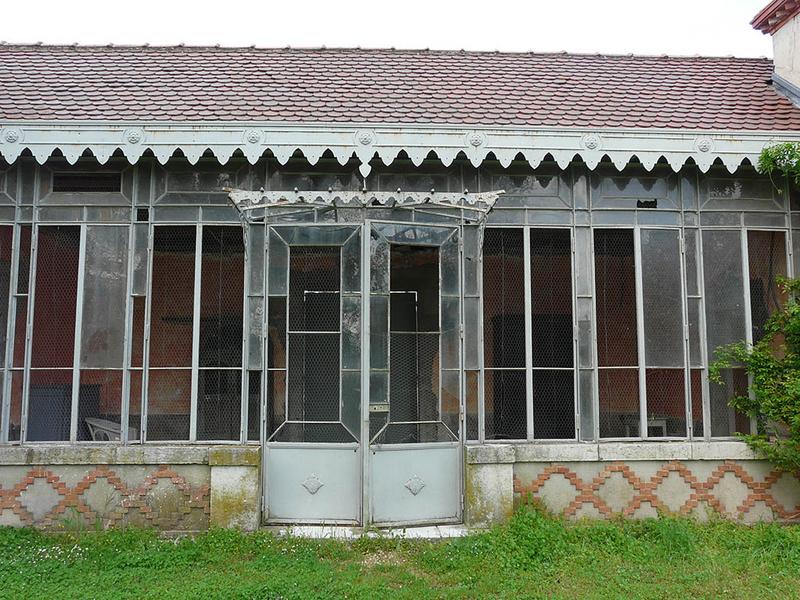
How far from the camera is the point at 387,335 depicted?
7.12 m

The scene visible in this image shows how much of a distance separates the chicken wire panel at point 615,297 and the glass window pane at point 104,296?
5.68 meters

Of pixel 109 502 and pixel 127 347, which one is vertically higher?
pixel 127 347

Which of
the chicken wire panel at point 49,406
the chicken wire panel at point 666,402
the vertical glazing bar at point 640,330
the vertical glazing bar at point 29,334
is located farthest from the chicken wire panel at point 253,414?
the chicken wire panel at point 666,402

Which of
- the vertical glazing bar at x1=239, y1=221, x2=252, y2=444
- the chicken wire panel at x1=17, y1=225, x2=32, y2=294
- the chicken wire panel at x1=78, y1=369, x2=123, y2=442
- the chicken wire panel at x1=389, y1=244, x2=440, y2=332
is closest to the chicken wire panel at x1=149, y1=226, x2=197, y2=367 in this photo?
the chicken wire panel at x1=78, y1=369, x2=123, y2=442

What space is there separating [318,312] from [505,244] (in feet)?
7.95

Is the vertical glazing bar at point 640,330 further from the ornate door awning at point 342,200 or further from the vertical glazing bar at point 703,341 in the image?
the ornate door awning at point 342,200

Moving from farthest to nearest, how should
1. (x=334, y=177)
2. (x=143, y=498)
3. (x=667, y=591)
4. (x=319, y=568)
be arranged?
(x=334, y=177) < (x=143, y=498) < (x=319, y=568) < (x=667, y=591)

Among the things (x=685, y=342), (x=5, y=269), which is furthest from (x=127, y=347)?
(x=685, y=342)

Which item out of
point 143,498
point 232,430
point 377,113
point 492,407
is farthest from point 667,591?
point 377,113

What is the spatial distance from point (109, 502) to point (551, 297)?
5.60 m

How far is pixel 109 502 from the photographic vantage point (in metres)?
6.94

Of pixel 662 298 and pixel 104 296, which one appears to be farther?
pixel 662 298

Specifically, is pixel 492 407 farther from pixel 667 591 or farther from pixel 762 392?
pixel 762 392

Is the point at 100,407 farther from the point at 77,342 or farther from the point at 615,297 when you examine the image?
the point at 615,297
